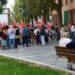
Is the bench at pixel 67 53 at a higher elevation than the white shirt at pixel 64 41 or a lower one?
lower

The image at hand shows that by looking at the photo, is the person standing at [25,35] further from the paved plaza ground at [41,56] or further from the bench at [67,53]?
the bench at [67,53]

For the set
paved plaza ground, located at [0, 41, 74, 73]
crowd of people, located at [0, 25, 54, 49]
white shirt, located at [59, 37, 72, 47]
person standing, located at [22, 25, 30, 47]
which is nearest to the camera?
white shirt, located at [59, 37, 72, 47]

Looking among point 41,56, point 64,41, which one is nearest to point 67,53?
point 64,41

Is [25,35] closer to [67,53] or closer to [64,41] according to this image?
[64,41]

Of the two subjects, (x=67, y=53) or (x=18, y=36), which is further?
(x=18, y=36)

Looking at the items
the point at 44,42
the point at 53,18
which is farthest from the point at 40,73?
the point at 53,18

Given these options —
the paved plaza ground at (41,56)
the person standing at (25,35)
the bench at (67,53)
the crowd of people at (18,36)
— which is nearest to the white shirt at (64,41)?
the bench at (67,53)

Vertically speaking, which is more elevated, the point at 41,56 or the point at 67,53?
the point at 67,53

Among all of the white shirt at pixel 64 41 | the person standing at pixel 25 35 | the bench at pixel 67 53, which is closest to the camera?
the bench at pixel 67 53

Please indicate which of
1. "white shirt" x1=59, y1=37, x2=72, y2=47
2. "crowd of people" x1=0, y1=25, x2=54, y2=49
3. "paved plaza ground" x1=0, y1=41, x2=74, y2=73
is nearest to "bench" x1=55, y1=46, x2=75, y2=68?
"white shirt" x1=59, y1=37, x2=72, y2=47

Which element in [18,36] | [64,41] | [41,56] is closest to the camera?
[64,41]

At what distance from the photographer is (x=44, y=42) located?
35.4m

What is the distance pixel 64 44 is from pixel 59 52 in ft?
1.42

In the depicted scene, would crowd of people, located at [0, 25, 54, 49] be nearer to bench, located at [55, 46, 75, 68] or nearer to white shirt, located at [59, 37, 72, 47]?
white shirt, located at [59, 37, 72, 47]
